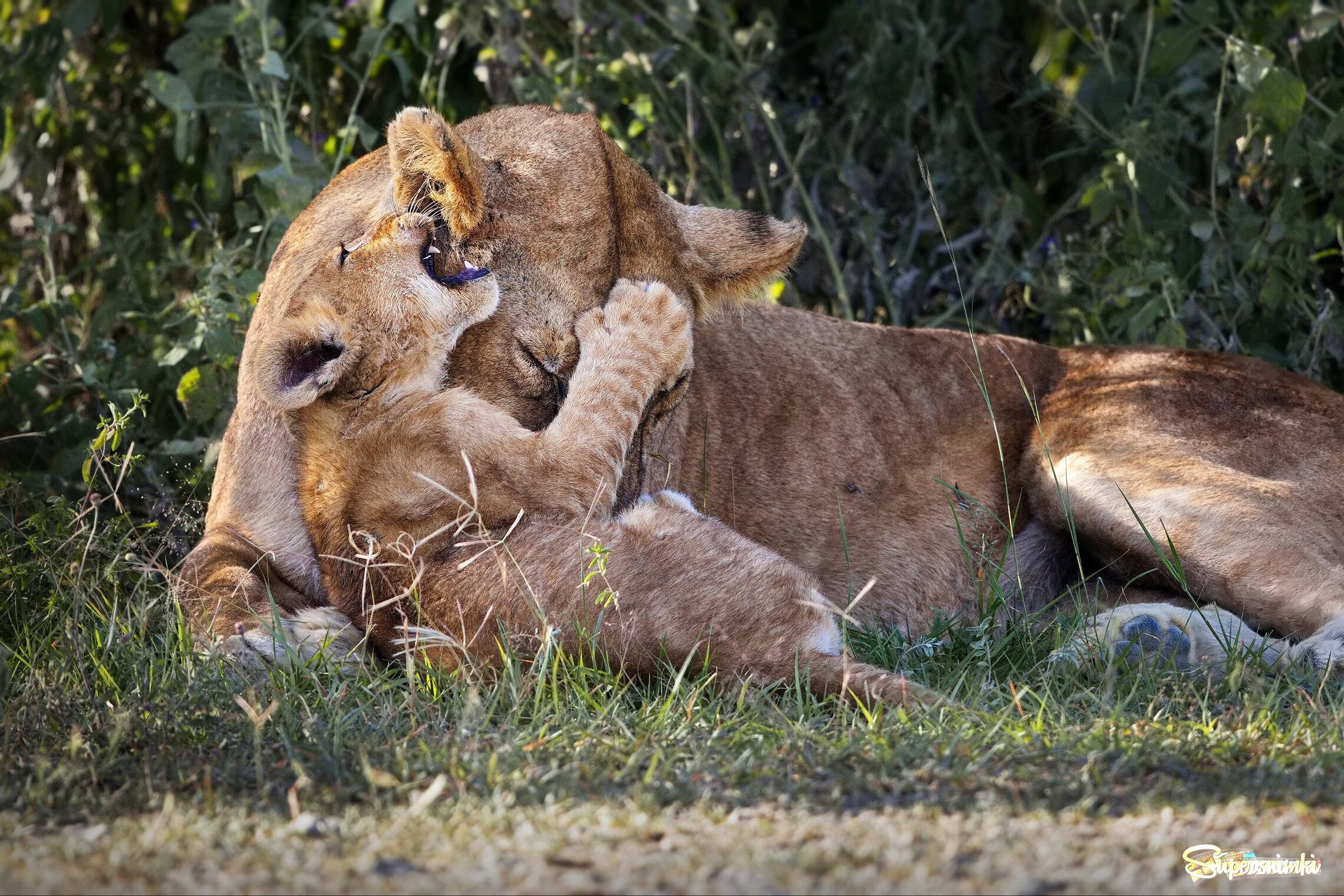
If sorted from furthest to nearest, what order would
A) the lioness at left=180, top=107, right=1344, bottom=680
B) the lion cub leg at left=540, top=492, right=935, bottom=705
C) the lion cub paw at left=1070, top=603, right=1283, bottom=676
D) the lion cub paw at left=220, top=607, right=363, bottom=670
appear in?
the lioness at left=180, top=107, right=1344, bottom=680 < the lion cub paw at left=1070, top=603, right=1283, bottom=676 < the lion cub paw at left=220, top=607, right=363, bottom=670 < the lion cub leg at left=540, top=492, right=935, bottom=705

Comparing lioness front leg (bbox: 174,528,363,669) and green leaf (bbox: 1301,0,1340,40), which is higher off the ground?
green leaf (bbox: 1301,0,1340,40)

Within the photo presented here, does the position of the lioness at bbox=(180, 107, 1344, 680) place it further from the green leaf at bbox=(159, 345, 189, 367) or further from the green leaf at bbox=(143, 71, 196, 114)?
the green leaf at bbox=(143, 71, 196, 114)

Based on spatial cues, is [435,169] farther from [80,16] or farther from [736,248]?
[80,16]

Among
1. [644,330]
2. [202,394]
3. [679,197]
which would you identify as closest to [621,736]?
[644,330]

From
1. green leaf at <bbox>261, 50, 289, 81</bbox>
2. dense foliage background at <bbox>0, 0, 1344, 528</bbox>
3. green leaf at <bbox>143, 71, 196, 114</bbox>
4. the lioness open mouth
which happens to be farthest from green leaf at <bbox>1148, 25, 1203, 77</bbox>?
green leaf at <bbox>143, 71, 196, 114</bbox>

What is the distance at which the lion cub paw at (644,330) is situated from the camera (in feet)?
10.7

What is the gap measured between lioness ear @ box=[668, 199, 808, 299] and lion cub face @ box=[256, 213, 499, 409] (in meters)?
0.66

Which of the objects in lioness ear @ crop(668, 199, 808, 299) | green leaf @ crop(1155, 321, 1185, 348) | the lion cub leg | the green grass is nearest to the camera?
the green grass

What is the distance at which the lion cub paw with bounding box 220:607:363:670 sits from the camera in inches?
120

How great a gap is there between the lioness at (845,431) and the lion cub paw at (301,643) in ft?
0.22

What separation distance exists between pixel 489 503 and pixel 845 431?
1.37 meters

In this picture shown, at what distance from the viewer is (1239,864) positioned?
6.25 feet

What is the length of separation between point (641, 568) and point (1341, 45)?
3.74 m

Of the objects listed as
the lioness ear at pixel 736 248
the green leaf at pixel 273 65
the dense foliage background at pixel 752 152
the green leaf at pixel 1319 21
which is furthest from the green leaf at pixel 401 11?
the green leaf at pixel 1319 21
